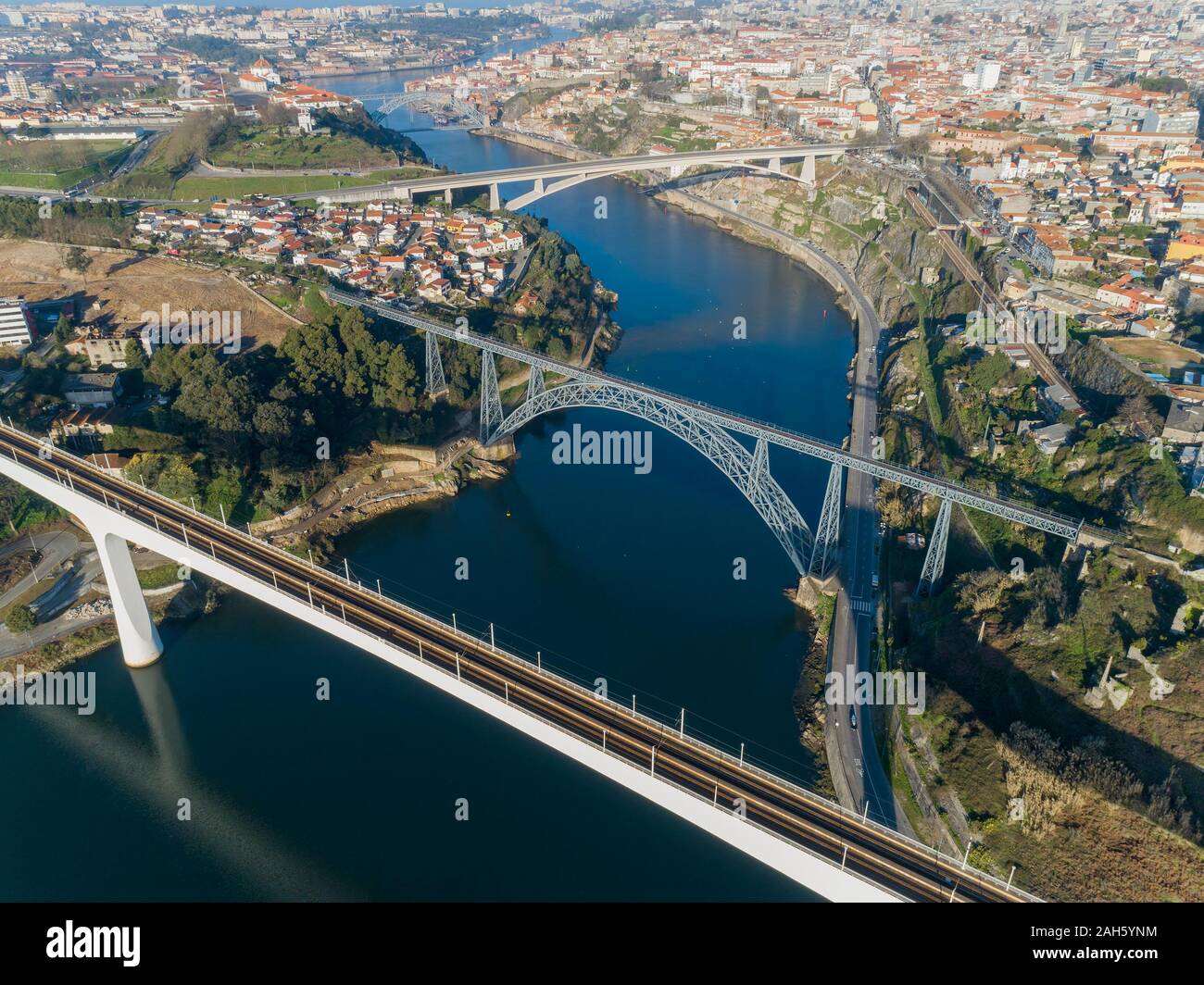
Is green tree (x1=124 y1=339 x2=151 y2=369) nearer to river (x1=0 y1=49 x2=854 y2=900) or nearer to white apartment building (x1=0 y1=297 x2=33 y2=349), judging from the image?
white apartment building (x1=0 y1=297 x2=33 y2=349)

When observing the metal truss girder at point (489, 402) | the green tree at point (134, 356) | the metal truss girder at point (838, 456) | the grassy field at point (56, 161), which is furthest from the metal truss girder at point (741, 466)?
the grassy field at point (56, 161)

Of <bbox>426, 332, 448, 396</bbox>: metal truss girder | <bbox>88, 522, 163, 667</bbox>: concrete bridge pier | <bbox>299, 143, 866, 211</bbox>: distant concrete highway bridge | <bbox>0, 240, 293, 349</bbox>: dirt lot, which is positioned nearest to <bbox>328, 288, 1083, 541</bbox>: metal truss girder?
<bbox>426, 332, 448, 396</bbox>: metal truss girder

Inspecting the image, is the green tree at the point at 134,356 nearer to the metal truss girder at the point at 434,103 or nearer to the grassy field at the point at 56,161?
the grassy field at the point at 56,161

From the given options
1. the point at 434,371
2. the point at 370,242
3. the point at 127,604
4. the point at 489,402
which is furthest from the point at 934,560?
the point at 370,242

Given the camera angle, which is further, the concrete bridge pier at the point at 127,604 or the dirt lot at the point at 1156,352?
the dirt lot at the point at 1156,352

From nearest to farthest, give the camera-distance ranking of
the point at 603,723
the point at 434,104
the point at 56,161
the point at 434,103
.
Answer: the point at 603,723, the point at 56,161, the point at 434,104, the point at 434,103

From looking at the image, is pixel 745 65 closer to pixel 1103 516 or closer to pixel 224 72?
pixel 224 72

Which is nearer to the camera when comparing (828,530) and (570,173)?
(828,530)

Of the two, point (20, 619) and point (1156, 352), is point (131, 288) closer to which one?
point (20, 619)
